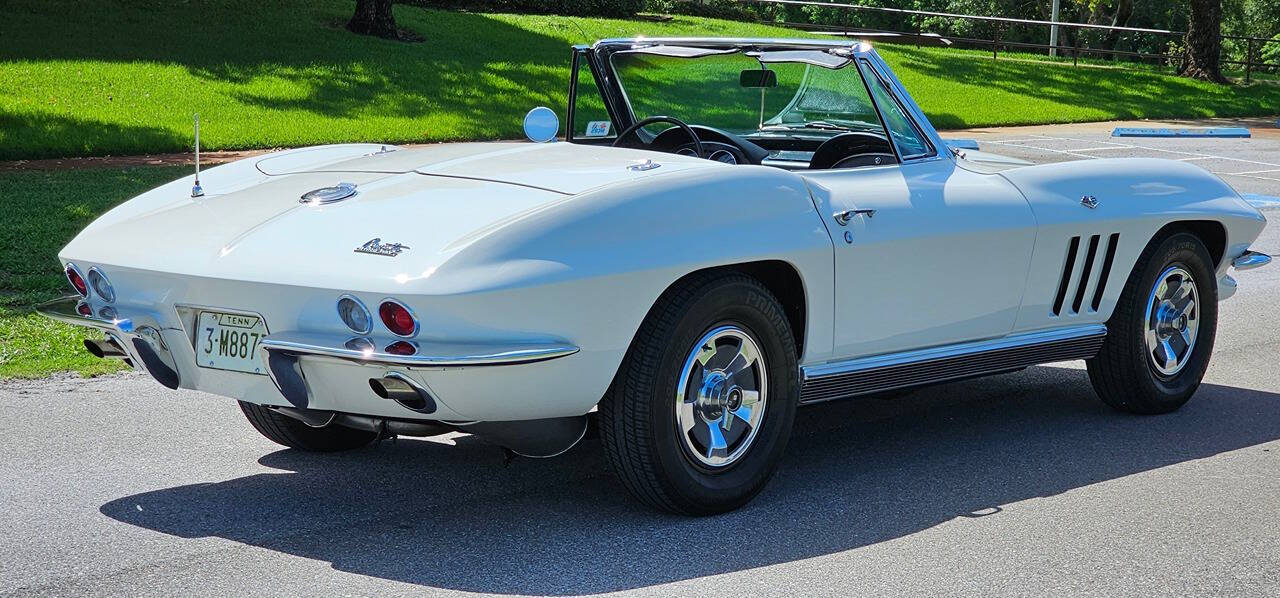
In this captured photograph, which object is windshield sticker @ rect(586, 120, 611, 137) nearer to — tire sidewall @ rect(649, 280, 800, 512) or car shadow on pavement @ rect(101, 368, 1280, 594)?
car shadow on pavement @ rect(101, 368, 1280, 594)

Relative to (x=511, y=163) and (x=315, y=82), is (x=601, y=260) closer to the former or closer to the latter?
(x=511, y=163)

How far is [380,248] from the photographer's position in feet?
13.4

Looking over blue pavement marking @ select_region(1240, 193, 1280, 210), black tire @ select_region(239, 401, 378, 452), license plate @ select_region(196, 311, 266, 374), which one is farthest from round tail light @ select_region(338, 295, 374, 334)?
blue pavement marking @ select_region(1240, 193, 1280, 210)

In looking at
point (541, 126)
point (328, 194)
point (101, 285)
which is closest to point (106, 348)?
point (101, 285)

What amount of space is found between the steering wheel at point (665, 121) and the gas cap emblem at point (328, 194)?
1.43 m

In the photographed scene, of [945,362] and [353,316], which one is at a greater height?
[353,316]

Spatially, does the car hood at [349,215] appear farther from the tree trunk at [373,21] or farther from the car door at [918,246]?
the tree trunk at [373,21]

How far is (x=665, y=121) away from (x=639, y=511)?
183 cm

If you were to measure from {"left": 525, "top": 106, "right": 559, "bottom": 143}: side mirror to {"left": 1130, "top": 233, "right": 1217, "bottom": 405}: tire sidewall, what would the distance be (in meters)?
2.46

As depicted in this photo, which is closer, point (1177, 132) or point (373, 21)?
point (1177, 132)

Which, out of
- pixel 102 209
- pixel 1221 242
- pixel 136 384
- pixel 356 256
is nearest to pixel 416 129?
pixel 102 209

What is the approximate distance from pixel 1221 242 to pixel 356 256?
3977 millimetres

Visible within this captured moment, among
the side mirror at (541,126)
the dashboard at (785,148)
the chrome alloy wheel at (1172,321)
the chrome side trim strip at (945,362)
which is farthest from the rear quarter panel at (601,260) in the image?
the chrome alloy wheel at (1172,321)

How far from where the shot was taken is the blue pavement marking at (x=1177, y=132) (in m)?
22.8
